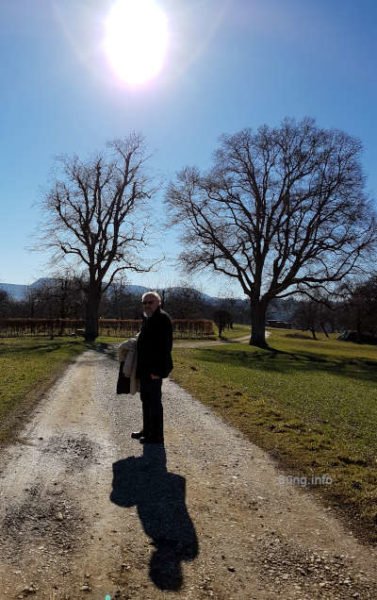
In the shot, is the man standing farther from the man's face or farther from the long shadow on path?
the long shadow on path

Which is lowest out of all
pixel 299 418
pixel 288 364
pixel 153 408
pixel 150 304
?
pixel 288 364

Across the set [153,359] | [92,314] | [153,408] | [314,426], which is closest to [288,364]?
[314,426]

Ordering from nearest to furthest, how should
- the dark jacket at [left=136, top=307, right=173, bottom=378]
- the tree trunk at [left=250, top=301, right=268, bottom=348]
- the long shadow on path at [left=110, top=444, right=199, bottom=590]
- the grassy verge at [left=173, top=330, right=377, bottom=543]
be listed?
the long shadow on path at [left=110, top=444, right=199, bottom=590], the grassy verge at [left=173, top=330, right=377, bottom=543], the dark jacket at [left=136, top=307, right=173, bottom=378], the tree trunk at [left=250, top=301, right=268, bottom=348]

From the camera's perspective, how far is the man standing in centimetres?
694

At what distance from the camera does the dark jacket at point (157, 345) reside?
22.7 ft

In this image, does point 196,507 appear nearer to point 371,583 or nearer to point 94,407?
point 371,583

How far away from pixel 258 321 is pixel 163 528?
35.7 meters

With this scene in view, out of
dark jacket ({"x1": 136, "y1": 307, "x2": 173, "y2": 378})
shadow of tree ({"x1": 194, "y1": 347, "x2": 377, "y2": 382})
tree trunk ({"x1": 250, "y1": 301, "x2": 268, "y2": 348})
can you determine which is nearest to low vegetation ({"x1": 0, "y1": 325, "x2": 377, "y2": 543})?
dark jacket ({"x1": 136, "y1": 307, "x2": 173, "y2": 378})

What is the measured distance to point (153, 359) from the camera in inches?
275

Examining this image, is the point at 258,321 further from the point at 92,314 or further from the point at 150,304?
the point at 150,304

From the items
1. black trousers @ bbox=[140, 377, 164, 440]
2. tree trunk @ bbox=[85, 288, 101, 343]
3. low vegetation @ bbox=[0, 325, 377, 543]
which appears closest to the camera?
low vegetation @ bbox=[0, 325, 377, 543]

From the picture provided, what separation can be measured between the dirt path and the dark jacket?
1.14 m

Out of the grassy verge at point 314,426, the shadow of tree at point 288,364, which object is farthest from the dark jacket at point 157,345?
the shadow of tree at point 288,364

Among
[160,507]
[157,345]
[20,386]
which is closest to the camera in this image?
[160,507]
